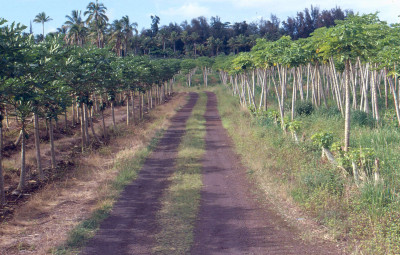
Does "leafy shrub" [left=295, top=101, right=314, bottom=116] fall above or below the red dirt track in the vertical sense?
above

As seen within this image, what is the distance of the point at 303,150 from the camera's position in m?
12.7

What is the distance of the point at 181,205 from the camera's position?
959 cm

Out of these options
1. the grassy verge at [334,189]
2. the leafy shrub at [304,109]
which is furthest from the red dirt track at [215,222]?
the leafy shrub at [304,109]

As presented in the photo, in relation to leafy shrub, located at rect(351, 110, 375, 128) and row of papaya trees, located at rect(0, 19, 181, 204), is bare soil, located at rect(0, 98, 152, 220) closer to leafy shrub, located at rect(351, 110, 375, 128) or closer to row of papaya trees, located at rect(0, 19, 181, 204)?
row of papaya trees, located at rect(0, 19, 181, 204)

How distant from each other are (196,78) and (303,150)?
6615 cm

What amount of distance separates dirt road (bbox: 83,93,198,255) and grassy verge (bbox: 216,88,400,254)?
338 cm

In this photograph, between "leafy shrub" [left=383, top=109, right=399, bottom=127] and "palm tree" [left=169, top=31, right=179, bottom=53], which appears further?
"palm tree" [left=169, top=31, right=179, bottom=53]

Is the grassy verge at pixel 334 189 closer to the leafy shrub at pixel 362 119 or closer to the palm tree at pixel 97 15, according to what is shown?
the leafy shrub at pixel 362 119

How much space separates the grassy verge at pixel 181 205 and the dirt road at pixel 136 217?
0.25 meters

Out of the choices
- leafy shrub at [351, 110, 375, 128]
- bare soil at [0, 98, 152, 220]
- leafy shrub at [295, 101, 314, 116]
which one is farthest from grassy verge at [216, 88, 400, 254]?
bare soil at [0, 98, 152, 220]

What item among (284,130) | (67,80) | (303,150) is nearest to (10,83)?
(67,80)

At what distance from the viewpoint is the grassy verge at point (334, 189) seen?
6781 mm

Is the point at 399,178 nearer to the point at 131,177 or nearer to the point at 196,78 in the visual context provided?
the point at 131,177

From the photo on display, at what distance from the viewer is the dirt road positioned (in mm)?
7094
